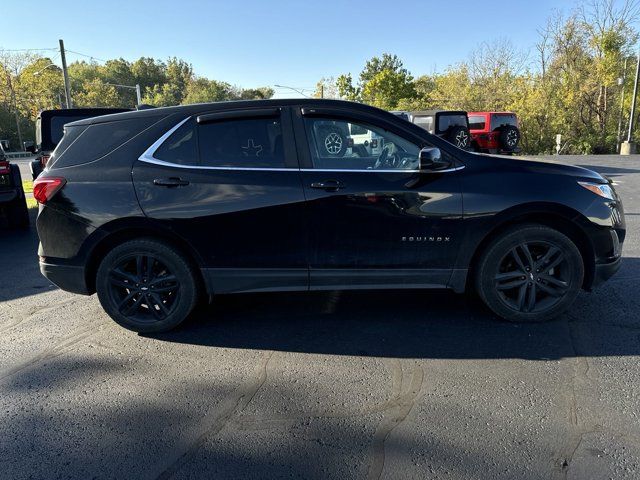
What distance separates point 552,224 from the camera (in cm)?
364

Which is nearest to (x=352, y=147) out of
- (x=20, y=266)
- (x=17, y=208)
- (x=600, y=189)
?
(x=600, y=189)

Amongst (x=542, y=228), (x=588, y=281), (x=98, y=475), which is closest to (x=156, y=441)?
(x=98, y=475)

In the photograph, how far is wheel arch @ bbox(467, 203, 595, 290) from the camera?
3529mm

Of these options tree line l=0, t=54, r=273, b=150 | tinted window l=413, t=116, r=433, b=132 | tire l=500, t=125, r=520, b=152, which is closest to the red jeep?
tire l=500, t=125, r=520, b=152

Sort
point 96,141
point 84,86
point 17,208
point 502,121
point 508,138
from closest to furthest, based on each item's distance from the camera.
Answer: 1. point 96,141
2. point 17,208
3. point 508,138
4. point 502,121
5. point 84,86

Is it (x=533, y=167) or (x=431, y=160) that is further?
(x=533, y=167)

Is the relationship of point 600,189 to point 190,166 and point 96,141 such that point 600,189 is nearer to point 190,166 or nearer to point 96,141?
point 190,166

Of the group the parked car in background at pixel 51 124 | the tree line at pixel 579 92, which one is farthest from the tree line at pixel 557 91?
the parked car in background at pixel 51 124

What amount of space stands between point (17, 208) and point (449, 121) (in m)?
12.3

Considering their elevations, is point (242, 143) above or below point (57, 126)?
below

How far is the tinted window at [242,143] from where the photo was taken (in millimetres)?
3561

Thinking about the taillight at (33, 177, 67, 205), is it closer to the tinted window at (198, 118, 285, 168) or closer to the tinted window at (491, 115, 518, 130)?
the tinted window at (198, 118, 285, 168)

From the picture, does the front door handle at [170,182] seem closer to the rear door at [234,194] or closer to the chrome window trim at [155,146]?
the rear door at [234,194]

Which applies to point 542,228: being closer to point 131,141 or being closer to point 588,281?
point 588,281
